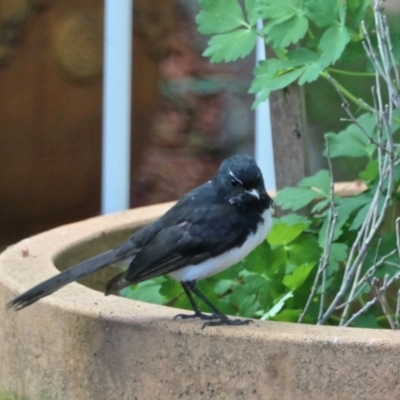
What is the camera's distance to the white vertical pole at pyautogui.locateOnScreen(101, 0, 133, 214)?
13.5 ft

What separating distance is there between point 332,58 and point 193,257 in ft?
2.13

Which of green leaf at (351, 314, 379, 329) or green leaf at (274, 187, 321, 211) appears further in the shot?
green leaf at (274, 187, 321, 211)

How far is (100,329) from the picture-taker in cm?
221

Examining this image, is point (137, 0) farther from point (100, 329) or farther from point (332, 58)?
point (100, 329)

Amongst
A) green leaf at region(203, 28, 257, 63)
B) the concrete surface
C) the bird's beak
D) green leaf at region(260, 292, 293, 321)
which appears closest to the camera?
the concrete surface

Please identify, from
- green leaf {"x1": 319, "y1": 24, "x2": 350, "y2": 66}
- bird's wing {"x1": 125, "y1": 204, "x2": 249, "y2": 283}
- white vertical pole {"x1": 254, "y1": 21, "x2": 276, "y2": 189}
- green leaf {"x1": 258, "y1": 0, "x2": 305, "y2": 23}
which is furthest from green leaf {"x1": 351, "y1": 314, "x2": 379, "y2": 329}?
white vertical pole {"x1": 254, "y1": 21, "x2": 276, "y2": 189}

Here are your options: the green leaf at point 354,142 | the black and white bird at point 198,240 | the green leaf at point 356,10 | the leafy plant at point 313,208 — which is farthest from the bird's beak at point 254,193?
the green leaf at point 354,142

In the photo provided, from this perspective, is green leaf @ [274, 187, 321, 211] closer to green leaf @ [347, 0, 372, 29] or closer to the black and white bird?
the black and white bird

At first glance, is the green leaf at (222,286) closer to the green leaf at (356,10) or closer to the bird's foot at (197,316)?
the bird's foot at (197,316)

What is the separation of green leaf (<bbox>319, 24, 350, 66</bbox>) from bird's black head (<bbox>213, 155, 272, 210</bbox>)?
0.35m

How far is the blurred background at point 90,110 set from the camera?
577cm

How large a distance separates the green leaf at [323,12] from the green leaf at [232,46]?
0.87 ft

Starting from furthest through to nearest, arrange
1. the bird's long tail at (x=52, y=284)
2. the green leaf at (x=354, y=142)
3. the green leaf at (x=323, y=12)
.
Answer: the green leaf at (x=354, y=142) < the green leaf at (x=323, y=12) < the bird's long tail at (x=52, y=284)

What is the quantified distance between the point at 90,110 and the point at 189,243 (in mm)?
3717
